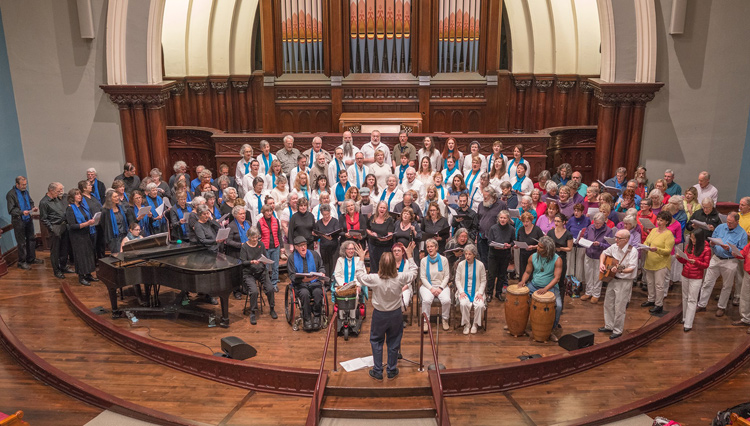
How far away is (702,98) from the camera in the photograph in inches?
482

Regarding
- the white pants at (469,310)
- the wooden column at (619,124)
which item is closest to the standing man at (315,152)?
the white pants at (469,310)

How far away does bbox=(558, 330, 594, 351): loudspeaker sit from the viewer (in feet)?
28.3

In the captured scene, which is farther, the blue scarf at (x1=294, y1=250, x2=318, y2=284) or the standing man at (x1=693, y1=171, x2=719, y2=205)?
the standing man at (x1=693, y1=171, x2=719, y2=205)

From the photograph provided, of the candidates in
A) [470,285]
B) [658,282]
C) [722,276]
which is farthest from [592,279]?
[470,285]

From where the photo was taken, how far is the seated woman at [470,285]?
9.05 m

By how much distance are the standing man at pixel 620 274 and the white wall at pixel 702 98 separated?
4.31m

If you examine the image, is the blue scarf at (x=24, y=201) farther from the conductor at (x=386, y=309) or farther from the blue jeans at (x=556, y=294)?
the blue jeans at (x=556, y=294)

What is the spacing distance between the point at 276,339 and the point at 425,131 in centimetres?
819

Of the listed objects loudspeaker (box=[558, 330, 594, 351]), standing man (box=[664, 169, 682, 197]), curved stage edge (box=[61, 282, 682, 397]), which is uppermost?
standing man (box=[664, 169, 682, 197])

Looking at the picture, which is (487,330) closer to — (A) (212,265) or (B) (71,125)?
(A) (212,265)

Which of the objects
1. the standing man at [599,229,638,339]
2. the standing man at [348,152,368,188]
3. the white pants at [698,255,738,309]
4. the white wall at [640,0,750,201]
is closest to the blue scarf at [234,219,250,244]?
the standing man at [348,152,368,188]

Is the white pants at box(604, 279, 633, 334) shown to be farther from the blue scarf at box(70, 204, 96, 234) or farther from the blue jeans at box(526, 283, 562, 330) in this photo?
the blue scarf at box(70, 204, 96, 234)

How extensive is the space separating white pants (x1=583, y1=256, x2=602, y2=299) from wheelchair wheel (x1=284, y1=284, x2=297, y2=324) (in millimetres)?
4228

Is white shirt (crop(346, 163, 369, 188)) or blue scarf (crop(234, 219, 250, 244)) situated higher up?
white shirt (crop(346, 163, 369, 188))
